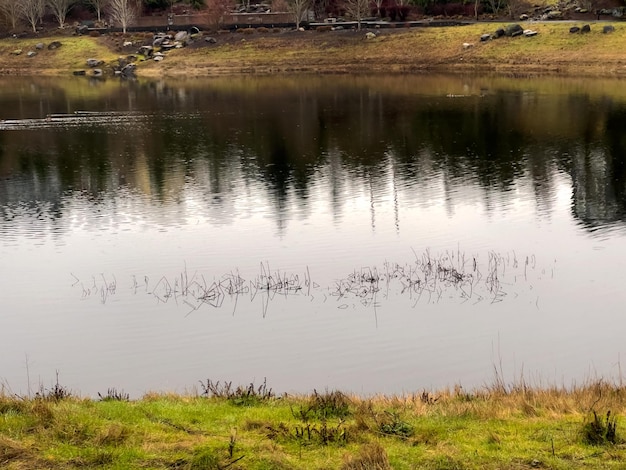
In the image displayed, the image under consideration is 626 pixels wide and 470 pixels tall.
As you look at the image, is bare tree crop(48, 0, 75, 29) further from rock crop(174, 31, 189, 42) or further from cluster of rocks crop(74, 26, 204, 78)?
rock crop(174, 31, 189, 42)

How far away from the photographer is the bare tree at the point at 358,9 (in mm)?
103562

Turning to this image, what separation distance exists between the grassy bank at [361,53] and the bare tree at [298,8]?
3.66m

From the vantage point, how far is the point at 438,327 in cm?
1881

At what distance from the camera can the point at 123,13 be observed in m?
116

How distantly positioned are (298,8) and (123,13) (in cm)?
2694

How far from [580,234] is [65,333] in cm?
→ 1641

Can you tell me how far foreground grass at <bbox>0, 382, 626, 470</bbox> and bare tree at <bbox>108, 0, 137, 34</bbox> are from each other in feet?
365

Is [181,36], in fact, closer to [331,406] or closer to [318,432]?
[331,406]

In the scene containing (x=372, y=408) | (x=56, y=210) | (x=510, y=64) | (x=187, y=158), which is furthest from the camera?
(x=510, y=64)

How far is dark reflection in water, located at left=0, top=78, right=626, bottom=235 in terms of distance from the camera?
34.0 m

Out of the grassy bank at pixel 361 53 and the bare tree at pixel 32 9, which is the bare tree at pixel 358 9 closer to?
the grassy bank at pixel 361 53

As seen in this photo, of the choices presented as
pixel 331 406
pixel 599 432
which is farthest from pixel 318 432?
pixel 599 432

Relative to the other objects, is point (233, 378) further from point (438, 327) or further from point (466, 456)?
point (466, 456)

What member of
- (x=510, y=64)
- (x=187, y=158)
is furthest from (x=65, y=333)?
(x=510, y=64)
